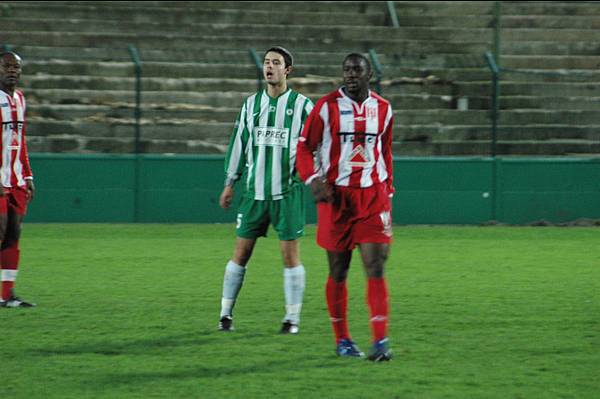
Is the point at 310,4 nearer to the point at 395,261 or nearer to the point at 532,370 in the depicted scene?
the point at 395,261

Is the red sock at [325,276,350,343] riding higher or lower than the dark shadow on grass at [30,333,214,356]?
higher

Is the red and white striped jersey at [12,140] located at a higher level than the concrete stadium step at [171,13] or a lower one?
lower

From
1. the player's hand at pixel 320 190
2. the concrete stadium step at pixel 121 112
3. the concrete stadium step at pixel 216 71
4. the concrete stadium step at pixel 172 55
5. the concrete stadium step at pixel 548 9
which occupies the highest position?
the concrete stadium step at pixel 548 9

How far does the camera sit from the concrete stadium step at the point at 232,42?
22.6 m

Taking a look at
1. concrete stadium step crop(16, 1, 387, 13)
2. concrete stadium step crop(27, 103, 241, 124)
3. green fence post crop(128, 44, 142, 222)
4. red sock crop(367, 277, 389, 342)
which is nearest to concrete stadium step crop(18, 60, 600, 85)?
concrete stadium step crop(27, 103, 241, 124)

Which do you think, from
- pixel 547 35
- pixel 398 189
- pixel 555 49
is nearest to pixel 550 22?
pixel 547 35

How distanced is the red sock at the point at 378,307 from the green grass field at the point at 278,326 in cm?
21

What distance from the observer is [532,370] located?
6.89 metres

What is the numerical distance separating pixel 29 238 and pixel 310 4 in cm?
1078

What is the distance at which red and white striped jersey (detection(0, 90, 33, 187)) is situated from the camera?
926 cm

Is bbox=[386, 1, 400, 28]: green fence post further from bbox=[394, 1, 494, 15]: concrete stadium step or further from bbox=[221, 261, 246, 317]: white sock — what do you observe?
bbox=[221, 261, 246, 317]: white sock

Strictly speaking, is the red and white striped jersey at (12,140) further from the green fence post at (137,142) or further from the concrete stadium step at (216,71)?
the concrete stadium step at (216,71)

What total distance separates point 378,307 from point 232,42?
16.6 meters

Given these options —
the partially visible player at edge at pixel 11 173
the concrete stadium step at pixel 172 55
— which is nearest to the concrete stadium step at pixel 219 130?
the concrete stadium step at pixel 172 55
